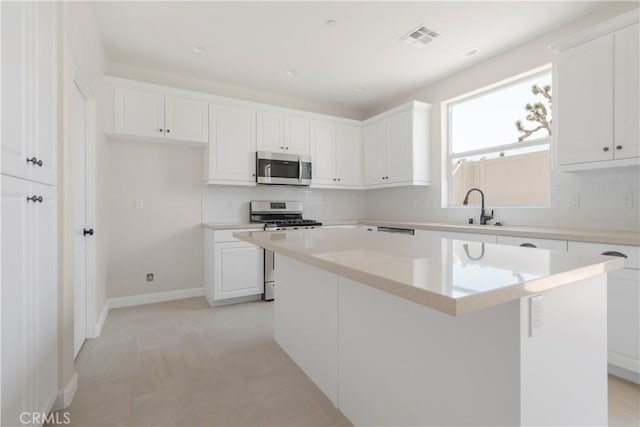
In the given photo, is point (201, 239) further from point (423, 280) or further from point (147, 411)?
point (423, 280)

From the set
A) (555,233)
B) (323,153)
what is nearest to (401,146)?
(323,153)

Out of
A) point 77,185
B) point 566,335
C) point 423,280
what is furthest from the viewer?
point 77,185

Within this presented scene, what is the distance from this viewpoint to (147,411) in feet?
5.43

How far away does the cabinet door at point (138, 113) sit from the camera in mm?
3197

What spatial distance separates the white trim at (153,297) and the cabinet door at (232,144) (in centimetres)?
142

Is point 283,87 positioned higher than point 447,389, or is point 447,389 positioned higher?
point 283,87

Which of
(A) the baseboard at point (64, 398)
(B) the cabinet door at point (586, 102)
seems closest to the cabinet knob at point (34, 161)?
(A) the baseboard at point (64, 398)

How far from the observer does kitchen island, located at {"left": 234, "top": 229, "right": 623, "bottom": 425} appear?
827mm

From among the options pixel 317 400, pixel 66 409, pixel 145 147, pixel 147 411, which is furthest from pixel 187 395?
pixel 145 147

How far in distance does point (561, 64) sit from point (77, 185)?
153 inches

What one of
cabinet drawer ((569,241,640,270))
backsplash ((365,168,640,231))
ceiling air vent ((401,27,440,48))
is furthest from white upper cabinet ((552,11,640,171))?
ceiling air vent ((401,27,440,48))

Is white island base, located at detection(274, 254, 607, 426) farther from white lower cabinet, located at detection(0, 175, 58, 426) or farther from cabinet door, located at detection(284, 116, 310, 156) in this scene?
cabinet door, located at detection(284, 116, 310, 156)

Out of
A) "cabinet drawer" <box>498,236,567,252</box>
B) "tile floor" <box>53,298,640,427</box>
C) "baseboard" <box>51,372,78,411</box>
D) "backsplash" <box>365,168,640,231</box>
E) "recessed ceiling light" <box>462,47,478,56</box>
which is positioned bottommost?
"tile floor" <box>53,298,640,427</box>

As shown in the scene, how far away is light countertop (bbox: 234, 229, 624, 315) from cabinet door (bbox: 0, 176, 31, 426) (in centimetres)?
102
